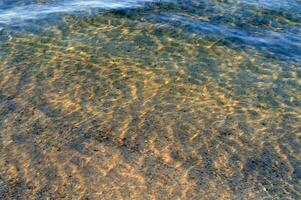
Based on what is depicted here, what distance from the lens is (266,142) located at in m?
8.73

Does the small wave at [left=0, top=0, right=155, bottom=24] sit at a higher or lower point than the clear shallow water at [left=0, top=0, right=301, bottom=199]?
higher

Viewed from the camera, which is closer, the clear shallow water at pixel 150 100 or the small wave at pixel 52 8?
the clear shallow water at pixel 150 100

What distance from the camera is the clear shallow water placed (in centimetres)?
766

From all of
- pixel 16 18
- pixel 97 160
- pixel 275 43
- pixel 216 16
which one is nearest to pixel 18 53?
pixel 16 18

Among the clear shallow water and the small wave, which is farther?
the small wave

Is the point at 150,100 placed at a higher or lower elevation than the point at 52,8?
lower

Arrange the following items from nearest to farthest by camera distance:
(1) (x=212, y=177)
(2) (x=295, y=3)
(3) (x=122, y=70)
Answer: (1) (x=212, y=177) < (3) (x=122, y=70) < (2) (x=295, y=3)

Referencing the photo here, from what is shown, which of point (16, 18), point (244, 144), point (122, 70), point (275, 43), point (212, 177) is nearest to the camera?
point (212, 177)

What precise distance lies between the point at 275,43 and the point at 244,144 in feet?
17.5

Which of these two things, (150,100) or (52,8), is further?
(52,8)

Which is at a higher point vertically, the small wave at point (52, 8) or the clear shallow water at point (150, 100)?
the small wave at point (52, 8)

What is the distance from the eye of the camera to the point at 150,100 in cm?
1005

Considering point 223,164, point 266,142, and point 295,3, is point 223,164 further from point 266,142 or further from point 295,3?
point 295,3

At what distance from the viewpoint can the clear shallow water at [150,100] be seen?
7.66 m
